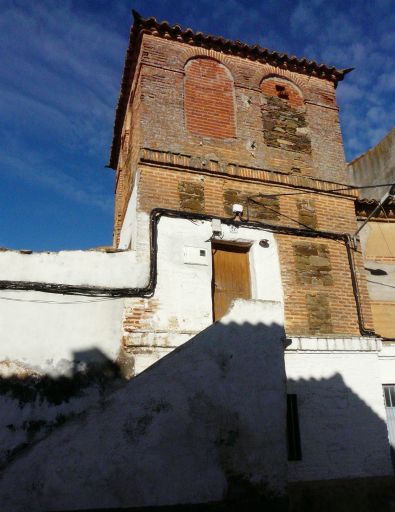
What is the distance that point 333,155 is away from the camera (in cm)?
1067

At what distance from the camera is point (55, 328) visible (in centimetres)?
740

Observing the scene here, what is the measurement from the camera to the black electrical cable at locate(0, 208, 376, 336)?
755 cm

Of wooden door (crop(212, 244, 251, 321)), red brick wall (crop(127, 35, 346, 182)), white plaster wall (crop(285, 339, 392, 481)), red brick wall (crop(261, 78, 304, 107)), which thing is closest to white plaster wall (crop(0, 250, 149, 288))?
wooden door (crop(212, 244, 251, 321))

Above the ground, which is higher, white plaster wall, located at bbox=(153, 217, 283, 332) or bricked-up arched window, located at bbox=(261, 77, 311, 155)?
bricked-up arched window, located at bbox=(261, 77, 311, 155)

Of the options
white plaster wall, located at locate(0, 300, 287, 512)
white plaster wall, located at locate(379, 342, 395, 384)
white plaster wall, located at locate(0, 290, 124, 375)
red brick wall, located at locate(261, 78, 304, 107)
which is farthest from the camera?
red brick wall, located at locate(261, 78, 304, 107)

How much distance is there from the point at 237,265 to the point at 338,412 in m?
3.32

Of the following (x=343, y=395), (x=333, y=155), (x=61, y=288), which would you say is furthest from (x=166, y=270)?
(x=333, y=155)

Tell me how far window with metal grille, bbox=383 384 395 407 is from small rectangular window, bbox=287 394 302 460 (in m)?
2.52

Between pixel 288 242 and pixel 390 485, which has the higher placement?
pixel 288 242

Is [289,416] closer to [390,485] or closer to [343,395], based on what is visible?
Result: [343,395]

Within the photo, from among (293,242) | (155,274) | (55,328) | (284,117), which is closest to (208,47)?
(284,117)

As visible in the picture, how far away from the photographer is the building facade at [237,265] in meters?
7.35

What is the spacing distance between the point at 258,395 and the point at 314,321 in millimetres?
2904

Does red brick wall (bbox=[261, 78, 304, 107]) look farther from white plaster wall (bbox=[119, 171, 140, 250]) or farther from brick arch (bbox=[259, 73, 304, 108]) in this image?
white plaster wall (bbox=[119, 171, 140, 250])
